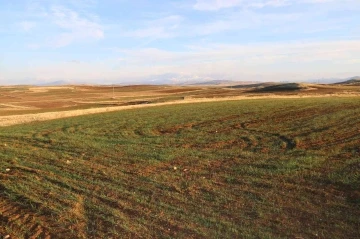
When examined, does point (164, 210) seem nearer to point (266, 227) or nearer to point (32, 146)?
point (266, 227)

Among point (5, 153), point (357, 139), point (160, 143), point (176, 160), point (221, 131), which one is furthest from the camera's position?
point (221, 131)

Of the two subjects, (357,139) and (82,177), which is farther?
(357,139)

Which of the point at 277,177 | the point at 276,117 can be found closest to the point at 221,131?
the point at 276,117

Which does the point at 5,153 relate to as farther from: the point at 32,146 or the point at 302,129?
the point at 302,129

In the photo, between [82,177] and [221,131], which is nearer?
[82,177]

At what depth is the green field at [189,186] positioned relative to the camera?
24.2ft

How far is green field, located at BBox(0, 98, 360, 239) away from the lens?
738 centimetres

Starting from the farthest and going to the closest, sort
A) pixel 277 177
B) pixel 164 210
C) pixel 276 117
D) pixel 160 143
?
1. pixel 276 117
2. pixel 160 143
3. pixel 277 177
4. pixel 164 210

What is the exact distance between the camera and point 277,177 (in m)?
10.7

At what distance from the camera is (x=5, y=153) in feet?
53.3

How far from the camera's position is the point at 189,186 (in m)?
10.1

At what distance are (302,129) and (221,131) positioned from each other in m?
4.43

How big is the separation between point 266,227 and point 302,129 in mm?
12725

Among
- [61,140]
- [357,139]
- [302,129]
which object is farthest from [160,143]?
[357,139]
